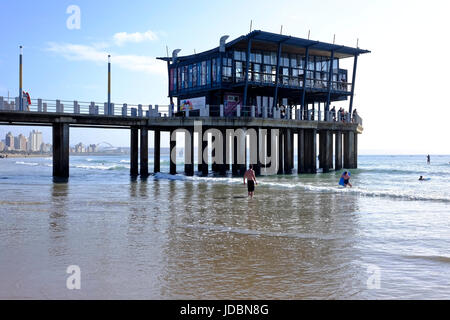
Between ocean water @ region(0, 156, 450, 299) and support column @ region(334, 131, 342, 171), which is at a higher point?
support column @ region(334, 131, 342, 171)

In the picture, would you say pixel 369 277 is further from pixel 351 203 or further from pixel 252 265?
pixel 351 203

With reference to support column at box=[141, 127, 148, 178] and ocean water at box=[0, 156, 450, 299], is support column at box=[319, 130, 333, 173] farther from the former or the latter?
ocean water at box=[0, 156, 450, 299]

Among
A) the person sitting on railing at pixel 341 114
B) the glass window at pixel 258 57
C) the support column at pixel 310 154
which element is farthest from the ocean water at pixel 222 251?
the person sitting on railing at pixel 341 114

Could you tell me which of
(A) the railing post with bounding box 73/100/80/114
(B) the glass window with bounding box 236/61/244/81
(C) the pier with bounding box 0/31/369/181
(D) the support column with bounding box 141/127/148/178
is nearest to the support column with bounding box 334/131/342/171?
(C) the pier with bounding box 0/31/369/181

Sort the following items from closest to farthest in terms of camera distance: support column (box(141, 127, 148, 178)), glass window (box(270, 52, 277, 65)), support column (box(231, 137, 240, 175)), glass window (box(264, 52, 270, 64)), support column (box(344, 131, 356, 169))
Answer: support column (box(141, 127, 148, 178)), support column (box(231, 137, 240, 175)), glass window (box(264, 52, 270, 64)), glass window (box(270, 52, 277, 65)), support column (box(344, 131, 356, 169))

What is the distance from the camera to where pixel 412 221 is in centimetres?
1241

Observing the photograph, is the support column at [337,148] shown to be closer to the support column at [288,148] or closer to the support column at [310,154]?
the support column at [310,154]

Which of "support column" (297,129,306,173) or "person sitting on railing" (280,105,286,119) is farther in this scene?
"support column" (297,129,306,173)

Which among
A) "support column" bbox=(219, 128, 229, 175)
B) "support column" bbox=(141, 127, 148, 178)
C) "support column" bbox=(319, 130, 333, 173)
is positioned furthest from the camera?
"support column" bbox=(319, 130, 333, 173)

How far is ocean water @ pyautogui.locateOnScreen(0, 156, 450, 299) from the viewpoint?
595 cm

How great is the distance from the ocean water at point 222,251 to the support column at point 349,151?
23855 millimetres

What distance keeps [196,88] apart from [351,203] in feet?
72.2

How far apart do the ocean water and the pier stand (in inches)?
582
